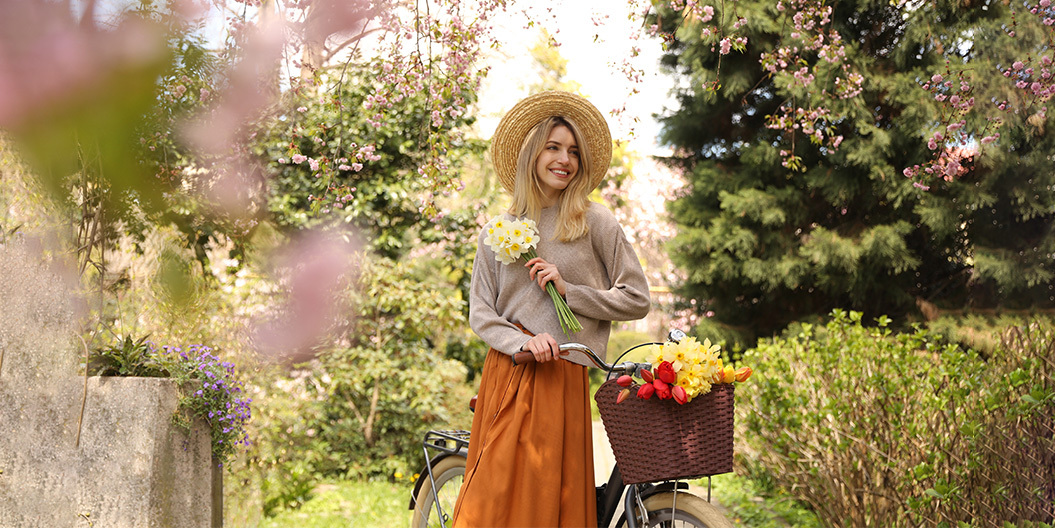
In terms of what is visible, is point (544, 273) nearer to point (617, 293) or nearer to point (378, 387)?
point (617, 293)

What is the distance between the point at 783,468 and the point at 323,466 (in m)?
3.24

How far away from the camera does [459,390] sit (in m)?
6.10

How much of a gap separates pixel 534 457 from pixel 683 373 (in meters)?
0.54

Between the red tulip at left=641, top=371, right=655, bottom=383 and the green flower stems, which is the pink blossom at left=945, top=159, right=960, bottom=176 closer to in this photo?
the green flower stems

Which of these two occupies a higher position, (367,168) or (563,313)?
(367,168)

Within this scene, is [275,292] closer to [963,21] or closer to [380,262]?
[380,262]

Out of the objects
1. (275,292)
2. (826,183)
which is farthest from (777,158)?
(275,292)

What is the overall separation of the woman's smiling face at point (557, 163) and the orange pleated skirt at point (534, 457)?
52cm

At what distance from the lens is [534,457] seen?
202cm

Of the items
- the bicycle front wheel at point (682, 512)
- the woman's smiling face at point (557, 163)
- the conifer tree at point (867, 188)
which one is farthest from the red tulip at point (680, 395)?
the conifer tree at point (867, 188)

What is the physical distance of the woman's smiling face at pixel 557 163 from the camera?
224 centimetres

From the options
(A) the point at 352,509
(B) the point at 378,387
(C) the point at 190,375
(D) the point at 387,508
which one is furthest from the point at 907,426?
(B) the point at 378,387

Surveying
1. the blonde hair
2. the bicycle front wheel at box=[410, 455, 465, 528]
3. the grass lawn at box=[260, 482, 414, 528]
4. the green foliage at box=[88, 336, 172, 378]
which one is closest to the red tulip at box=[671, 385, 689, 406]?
→ the blonde hair

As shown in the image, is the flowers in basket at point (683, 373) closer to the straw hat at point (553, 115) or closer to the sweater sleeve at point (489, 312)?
the sweater sleeve at point (489, 312)
